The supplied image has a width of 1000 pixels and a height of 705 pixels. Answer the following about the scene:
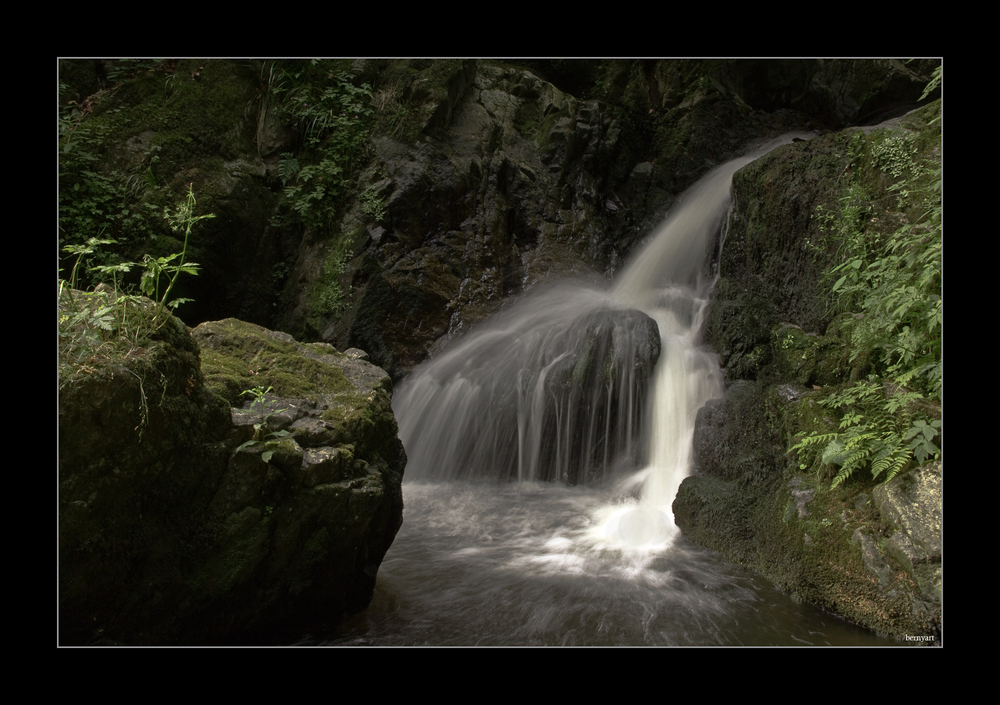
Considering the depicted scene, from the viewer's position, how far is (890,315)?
140 inches

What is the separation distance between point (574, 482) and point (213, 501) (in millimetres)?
3921

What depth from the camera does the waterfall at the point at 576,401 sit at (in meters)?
5.50

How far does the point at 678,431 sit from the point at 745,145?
650 cm

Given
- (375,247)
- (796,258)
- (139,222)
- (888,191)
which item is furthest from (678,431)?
(139,222)

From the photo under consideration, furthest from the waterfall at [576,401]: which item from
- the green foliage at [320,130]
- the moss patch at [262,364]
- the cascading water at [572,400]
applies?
the green foliage at [320,130]

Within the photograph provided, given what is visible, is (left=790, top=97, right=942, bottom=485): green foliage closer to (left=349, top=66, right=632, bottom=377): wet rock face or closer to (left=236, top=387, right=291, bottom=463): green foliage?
(left=236, top=387, right=291, bottom=463): green foliage

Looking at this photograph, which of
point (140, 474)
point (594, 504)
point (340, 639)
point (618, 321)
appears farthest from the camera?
point (618, 321)

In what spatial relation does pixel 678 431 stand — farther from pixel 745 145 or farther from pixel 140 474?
pixel 745 145

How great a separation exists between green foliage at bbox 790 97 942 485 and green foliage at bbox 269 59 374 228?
637 centimetres

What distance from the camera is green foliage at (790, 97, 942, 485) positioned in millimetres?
3238

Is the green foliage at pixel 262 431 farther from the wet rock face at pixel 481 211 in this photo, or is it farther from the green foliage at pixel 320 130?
the green foliage at pixel 320 130

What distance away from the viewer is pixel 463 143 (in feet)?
27.8

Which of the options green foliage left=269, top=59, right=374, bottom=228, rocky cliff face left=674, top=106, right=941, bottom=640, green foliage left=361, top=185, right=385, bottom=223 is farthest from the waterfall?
green foliage left=269, top=59, right=374, bottom=228

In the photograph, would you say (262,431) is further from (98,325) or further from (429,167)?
(429,167)
